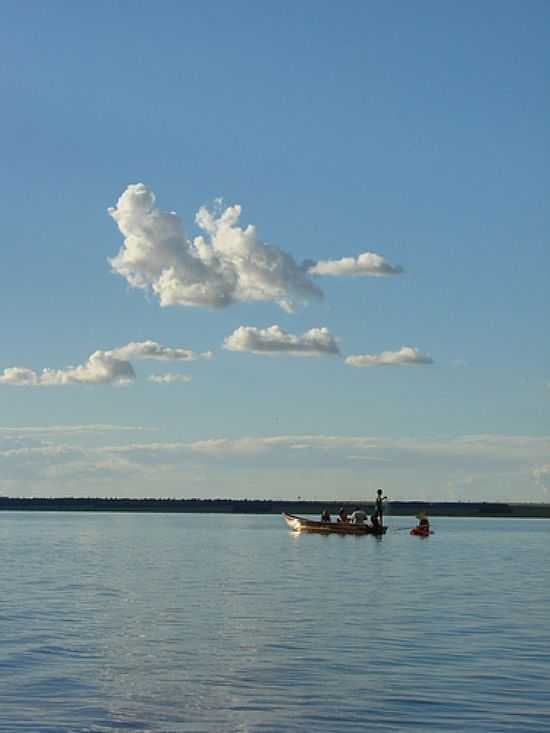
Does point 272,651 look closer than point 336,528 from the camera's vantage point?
Yes

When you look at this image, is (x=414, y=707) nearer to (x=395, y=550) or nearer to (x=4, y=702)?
(x=4, y=702)

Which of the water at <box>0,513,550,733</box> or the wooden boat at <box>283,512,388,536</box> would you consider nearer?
the water at <box>0,513,550,733</box>

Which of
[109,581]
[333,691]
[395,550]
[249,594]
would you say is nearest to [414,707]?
[333,691]

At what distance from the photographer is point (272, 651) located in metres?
35.9

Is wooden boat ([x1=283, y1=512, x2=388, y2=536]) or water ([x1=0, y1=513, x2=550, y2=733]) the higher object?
wooden boat ([x1=283, y1=512, x2=388, y2=536])

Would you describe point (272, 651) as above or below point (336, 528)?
below

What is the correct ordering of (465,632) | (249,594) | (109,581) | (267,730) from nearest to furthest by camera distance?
(267,730), (465,632), (249,594), (109,581)

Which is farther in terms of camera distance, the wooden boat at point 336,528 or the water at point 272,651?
the wooden boat at point 336,528

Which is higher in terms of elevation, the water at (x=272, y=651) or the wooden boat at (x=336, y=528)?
the wooden boat at (x=336, y=528)

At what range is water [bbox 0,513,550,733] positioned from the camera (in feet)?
86.7

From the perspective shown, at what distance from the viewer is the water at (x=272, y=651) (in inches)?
1041

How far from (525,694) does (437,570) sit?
47.3 metres

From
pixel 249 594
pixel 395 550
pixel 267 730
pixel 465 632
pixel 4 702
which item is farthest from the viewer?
pixel 395 550

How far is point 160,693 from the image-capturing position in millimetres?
28797
